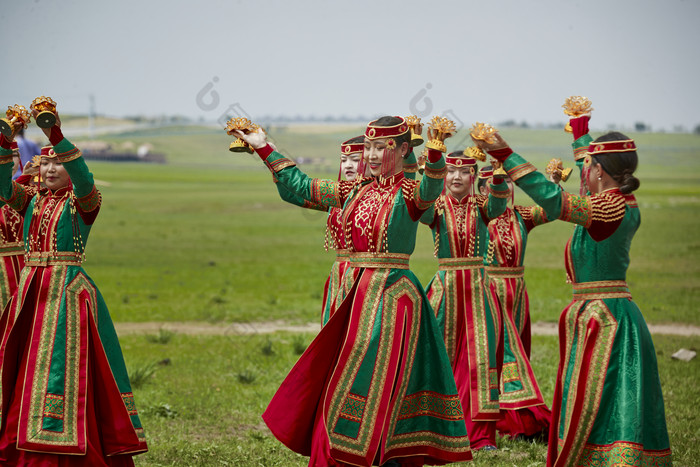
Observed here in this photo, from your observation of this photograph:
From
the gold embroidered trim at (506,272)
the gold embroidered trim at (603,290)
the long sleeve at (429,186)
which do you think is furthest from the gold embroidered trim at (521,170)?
the gold embroidered trim at (506,272)

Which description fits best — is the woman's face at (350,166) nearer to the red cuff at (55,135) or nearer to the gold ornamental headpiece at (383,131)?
the gold ornamental headpiece at (383,131)

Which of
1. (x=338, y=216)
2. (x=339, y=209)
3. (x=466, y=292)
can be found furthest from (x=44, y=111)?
(x=466, y=292)

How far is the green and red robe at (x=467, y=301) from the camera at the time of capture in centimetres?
803

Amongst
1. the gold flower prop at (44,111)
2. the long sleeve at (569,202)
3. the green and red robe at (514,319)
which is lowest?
the green and red robe at (514,319)

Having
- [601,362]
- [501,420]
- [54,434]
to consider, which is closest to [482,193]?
[501,420]

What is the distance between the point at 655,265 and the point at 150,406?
1985 centimetres

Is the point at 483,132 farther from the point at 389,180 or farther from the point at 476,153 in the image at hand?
the point at 476,153

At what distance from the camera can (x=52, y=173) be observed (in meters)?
6.69

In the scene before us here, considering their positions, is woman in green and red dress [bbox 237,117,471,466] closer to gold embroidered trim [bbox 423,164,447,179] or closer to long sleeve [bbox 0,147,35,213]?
gold embroidered trim [bbox 423,164,447,179]

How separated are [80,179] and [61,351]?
124 centimetres

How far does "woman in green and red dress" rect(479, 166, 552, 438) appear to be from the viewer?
8.42 meters

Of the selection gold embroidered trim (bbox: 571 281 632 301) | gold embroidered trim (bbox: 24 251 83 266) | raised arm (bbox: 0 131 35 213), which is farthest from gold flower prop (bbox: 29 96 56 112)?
gold embroidered trim (bbox: 571 281 632 301)

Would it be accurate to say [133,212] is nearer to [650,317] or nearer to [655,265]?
[655,265]

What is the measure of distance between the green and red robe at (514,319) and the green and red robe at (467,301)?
0.24 m
